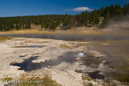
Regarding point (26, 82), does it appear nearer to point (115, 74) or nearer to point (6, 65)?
point (6, 65)

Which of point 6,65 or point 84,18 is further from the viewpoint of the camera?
point 84,18

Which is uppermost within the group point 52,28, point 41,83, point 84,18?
point 84,18

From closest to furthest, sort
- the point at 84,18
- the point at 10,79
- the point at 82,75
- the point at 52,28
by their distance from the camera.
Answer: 1. the point at 10,79
2. the point at 82,75
3. the point at 84,18
4. the point at 52,28

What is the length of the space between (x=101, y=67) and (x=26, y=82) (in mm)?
10929

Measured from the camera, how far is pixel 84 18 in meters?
95.8

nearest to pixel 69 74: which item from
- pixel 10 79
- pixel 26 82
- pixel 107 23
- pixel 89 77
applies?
pixel 89 77

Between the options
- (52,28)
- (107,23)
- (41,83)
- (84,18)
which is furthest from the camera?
(52,28)

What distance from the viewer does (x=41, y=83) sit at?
1154 cm

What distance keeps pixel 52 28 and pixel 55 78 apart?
305 feet

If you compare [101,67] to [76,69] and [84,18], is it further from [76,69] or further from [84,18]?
[84,18]

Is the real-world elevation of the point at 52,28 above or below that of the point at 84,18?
below

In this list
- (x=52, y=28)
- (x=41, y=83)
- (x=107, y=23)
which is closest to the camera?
(x=41, y=83)

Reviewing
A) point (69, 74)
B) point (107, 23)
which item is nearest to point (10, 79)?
point (69, 74)

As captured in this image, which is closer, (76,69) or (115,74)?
(115,74)
